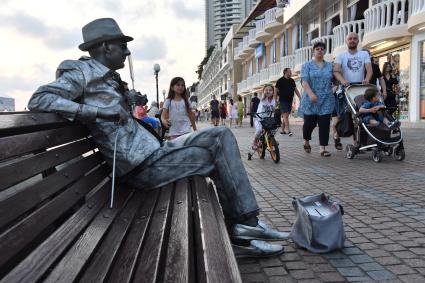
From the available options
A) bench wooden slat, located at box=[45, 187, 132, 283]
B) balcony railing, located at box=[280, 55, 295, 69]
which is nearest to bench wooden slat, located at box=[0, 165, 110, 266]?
bench wooden slat, located at box=[45, 187, 132, 283]

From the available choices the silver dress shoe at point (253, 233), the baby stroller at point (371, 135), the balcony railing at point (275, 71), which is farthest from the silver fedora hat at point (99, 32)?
the balcony railing at point (275, 71)

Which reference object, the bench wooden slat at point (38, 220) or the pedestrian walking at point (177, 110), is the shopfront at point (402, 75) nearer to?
the pedestrian walking at point (177, 110)

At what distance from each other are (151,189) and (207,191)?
469 mm

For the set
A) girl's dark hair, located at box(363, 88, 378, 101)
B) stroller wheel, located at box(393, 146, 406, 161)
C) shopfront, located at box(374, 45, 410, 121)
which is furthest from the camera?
shopfront, located at box(374, 45, 410, 121)

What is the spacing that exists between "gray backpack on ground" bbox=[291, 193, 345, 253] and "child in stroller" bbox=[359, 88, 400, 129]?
477cm

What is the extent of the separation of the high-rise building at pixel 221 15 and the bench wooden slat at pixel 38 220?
12861 centimetres

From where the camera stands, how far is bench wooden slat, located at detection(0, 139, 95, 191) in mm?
1821

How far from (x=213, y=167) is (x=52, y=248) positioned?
4.64ft

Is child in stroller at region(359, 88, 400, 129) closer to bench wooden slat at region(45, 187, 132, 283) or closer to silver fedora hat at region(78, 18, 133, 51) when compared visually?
silver fedora hat at region(78, 18, 133, 51)

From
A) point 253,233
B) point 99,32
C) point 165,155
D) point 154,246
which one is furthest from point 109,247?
point 99,32

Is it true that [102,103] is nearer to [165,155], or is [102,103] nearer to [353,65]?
[165,155]

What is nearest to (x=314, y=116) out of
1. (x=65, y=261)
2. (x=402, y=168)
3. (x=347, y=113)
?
(x=347, y=113)

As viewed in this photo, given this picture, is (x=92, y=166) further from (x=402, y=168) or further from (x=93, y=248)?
(x=402, y=168)

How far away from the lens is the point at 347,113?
8.55m
